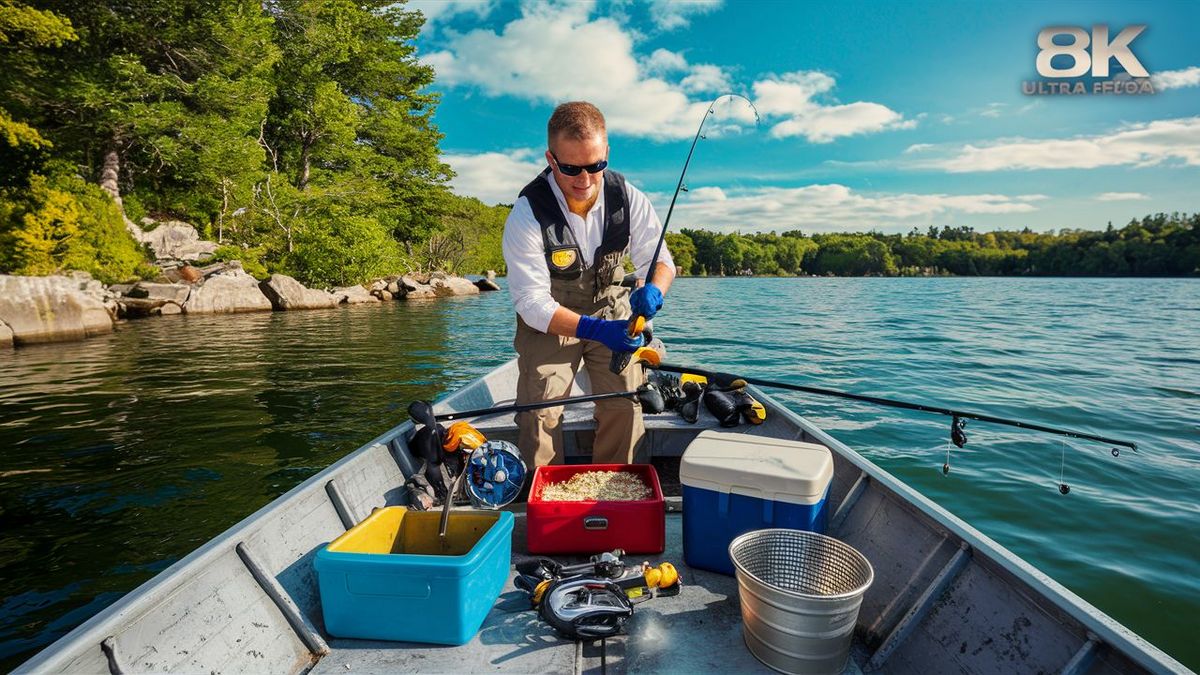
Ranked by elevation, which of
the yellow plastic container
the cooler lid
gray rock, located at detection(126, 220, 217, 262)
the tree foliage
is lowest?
the yellow plastic container

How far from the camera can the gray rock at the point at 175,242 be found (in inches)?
888

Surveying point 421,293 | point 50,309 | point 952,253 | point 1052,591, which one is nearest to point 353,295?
point 421,293

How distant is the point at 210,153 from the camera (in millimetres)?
21250

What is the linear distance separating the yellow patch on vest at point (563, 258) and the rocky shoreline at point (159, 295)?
55.2ft

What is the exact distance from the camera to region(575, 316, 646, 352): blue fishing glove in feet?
11.2

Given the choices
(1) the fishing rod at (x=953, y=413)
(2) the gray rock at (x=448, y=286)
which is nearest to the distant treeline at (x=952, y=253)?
(2) the gray rock at (x=448, y=286)

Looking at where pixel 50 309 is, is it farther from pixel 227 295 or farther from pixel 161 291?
pixel 227 295

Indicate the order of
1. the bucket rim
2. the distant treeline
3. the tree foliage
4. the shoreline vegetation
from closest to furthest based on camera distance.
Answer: the bucket rim
the shoreline vegetation
the tree foliage
the distant treeline

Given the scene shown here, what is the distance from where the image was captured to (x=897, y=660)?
7.72ft

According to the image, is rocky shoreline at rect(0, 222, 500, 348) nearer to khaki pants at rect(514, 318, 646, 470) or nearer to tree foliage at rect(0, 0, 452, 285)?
tree foliage at rect(0, 0, 452, 285)

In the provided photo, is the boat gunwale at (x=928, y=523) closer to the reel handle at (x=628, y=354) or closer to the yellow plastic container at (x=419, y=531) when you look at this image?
the yellow plastic container at (x=419, y=531)

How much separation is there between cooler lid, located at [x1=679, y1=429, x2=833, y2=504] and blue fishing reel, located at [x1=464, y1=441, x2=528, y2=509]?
1.18m

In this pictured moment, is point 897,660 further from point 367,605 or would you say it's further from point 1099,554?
point 1099,554

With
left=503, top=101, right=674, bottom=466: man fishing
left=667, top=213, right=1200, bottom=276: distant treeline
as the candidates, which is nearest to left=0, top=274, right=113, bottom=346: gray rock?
left=503, top=101, right=674, bottom=466: man fishing
